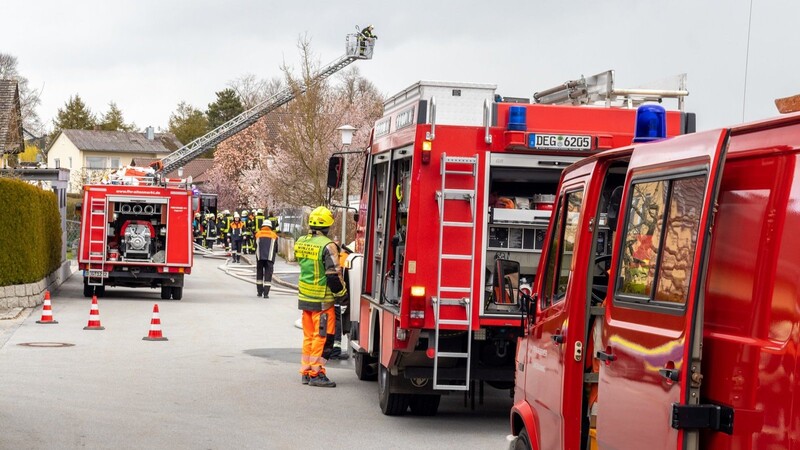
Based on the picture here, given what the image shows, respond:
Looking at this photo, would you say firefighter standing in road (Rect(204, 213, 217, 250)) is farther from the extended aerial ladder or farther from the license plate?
the license plate

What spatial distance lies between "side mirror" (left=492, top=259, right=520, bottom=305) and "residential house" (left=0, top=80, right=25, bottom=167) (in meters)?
30.4

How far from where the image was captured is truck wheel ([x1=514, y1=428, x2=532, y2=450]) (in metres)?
6.92

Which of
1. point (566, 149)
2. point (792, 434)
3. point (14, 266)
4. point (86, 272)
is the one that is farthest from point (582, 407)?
point (86, 272)

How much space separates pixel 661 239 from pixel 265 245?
22.5 metres

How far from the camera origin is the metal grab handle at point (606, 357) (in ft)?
17.5

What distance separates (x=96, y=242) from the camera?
84.4ft

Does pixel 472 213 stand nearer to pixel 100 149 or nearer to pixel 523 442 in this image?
pixel 523 442

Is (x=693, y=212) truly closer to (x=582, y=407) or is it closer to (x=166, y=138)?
(x=582, y=407)

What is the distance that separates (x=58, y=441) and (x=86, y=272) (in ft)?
55.1

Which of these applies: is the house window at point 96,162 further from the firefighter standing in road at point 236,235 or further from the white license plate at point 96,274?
the white license plate at point 96,274

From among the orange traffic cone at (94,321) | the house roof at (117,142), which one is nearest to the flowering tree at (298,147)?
the orange traffic cone at (94,321)

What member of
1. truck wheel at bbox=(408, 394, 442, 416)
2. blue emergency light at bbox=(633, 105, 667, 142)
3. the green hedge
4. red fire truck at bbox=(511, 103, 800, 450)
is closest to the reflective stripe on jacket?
truck wheel at bbox=(408, 394, 442, 416)

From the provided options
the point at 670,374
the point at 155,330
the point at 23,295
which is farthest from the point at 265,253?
the point at 670,374

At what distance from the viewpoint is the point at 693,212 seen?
15.4ft
